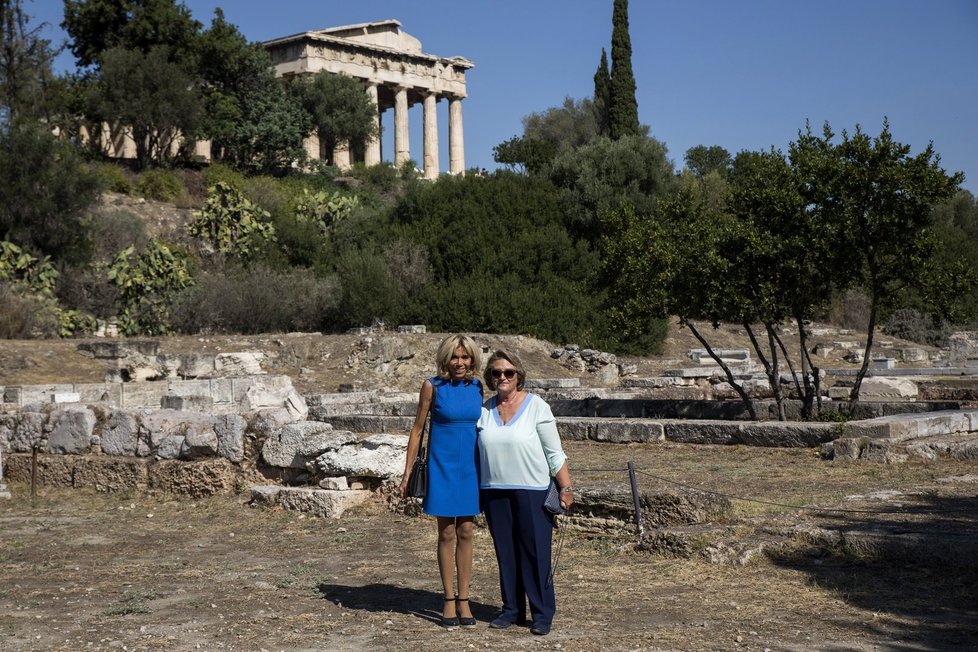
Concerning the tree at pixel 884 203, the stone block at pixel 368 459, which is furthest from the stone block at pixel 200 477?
the tree at pixel 884 203

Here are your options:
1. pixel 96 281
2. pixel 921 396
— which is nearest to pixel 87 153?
pixel 96 281

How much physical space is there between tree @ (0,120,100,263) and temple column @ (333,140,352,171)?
24947mm

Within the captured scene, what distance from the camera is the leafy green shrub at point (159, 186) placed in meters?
44.3

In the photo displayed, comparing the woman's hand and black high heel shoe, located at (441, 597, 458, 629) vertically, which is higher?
the woman's hand

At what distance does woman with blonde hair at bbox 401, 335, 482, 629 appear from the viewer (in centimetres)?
619

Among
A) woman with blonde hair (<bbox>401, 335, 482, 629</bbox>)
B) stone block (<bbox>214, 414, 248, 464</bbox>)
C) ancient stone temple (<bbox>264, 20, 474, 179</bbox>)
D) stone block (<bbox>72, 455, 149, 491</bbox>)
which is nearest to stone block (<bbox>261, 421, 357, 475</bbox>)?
stone block (<bbox>214, 414, 248, 464</bbox>)

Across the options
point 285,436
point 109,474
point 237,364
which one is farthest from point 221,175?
point 285,436

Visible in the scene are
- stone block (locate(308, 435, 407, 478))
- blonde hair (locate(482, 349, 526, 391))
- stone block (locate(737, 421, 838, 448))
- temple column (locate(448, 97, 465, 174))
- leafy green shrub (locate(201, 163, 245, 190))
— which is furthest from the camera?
temple column (locate(448, 97, 465, 174))

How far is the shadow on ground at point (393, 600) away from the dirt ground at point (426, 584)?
23 mm

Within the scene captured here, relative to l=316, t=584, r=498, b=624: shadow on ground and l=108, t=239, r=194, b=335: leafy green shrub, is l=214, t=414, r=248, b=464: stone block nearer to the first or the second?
l=316, t=584, r=498, b=624: shadow on ground

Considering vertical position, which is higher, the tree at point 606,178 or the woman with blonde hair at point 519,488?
the tree at point 606,178

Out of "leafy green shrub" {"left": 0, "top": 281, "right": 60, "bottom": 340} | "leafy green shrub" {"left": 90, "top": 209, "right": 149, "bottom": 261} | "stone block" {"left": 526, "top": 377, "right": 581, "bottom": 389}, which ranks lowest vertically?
"stone block" {"left": 526, "top": 377, "right": 581, "bottom": 389}

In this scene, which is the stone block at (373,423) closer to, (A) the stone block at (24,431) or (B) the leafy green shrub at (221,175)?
(A) the stone block at (24,431)

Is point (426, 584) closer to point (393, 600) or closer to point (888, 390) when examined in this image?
point (393, 600)
